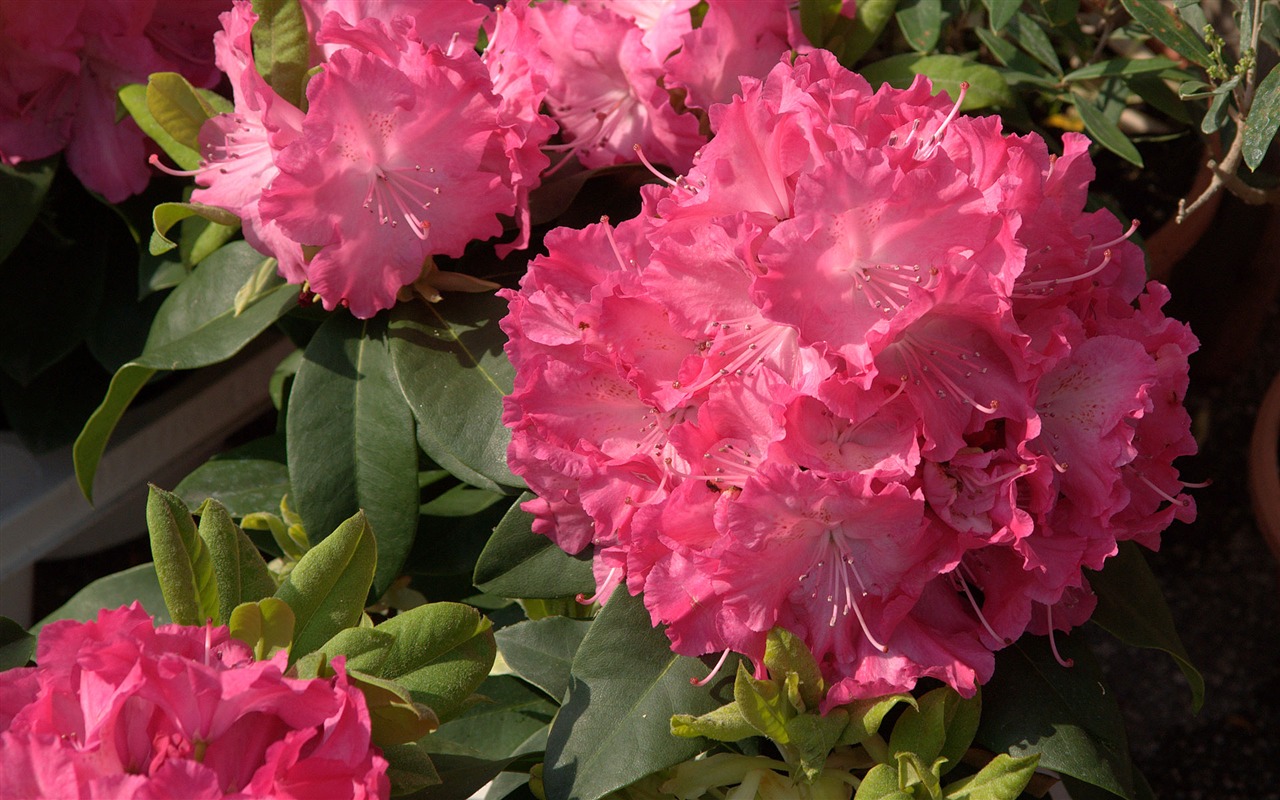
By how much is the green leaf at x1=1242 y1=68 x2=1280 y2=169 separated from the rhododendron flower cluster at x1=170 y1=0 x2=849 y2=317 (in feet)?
1.10

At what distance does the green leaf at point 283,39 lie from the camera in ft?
2.87

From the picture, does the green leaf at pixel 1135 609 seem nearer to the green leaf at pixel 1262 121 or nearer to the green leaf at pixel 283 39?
the green leaf at pixel 1262 121

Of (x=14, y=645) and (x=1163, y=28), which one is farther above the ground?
(x=1163, y=28)

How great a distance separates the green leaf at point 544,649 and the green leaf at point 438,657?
4.2 inches

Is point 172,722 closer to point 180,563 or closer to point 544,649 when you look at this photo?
point 180,563

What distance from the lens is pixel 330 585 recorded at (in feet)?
2.54

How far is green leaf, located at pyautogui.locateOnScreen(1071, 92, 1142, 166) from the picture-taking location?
1.07 m

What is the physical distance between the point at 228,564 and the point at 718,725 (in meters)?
0.32

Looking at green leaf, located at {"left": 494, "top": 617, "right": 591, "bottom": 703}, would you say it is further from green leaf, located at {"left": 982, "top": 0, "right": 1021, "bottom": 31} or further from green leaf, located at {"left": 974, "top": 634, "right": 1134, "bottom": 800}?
green leaf, located at {"left": 982, "top": 0, "right": 1021, "bottom": 31}

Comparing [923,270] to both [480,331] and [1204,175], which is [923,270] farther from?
[1204,175]

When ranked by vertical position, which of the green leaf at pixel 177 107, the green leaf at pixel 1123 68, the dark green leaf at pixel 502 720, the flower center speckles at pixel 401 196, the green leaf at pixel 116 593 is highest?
the green leaf at pixel 177 107

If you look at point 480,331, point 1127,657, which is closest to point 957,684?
point 480,331

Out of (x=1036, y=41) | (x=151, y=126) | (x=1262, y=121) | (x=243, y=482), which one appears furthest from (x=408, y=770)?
(x=1036, y=41)

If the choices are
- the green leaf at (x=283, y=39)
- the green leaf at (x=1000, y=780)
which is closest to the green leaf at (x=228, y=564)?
the green leaf at (x=283, y=39)
